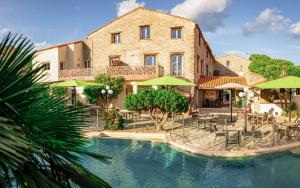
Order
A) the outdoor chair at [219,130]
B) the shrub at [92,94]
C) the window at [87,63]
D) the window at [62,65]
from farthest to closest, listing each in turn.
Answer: the window at [87,63] < the window at [62,65] < the shrub at [92,94] < the outdoor chair at [219,130]

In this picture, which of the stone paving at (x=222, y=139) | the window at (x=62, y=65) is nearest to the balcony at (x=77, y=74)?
the window at (x=62, y=65)

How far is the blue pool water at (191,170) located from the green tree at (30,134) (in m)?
8.11

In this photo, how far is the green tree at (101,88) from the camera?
2979 cm

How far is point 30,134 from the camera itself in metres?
2.37

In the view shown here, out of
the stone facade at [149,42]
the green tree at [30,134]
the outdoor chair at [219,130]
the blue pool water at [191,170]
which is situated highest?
the stone facade at [149,42]

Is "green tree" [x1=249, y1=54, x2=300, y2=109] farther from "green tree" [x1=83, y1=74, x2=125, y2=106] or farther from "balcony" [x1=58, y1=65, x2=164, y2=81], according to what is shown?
"green tree" [x1=83, y1=74, x2=125, y2=106]

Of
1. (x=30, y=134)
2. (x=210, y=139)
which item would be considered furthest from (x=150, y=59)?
(x=30, y=134)

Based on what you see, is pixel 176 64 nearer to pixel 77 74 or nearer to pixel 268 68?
pixel 77 74

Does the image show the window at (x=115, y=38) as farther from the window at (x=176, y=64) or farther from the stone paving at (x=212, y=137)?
the stone paving at (x=212, y=137)

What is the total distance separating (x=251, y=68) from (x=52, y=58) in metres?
38.5

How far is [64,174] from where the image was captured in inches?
101

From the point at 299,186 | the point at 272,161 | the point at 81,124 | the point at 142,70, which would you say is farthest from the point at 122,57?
the point at 81,124

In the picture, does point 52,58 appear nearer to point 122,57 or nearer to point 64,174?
point 122,57

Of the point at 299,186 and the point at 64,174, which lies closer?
the point at 64,174
